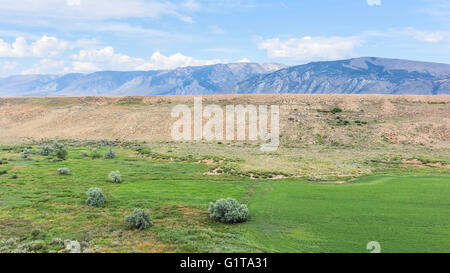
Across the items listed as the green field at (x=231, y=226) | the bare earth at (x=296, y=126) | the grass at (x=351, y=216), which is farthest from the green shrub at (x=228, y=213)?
the bare earth at (x=296, y=126)

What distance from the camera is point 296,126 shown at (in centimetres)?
7681

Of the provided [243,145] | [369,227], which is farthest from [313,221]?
[243,145]

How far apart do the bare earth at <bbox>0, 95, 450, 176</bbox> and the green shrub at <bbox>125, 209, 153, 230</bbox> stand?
22.2 meters

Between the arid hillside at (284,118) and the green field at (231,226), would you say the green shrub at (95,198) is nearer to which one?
the green field at (231,226)

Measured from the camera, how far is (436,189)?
90.6ft

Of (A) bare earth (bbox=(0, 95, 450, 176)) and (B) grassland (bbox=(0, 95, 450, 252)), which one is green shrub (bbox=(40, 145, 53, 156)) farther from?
(A) bare earth (bbox=(0, 95, 450, 176))

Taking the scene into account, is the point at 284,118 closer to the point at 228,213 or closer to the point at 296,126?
the point at 296,126

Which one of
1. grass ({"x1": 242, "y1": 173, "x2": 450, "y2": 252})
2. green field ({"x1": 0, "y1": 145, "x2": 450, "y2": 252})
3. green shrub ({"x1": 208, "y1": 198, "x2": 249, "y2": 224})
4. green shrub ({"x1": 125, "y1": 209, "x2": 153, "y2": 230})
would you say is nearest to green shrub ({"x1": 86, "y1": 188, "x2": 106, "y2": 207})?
green field ({"x1": 0, "y1": 145, "x2": 450, "y2": 252})

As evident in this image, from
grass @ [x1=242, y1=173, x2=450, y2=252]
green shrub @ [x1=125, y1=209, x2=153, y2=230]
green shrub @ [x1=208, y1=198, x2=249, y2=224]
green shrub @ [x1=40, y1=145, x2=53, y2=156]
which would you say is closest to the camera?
grass @ [x1=242, y1=173, x2=450, y2=252]

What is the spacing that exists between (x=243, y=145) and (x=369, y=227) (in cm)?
4880

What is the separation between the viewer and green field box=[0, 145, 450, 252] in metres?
17.1

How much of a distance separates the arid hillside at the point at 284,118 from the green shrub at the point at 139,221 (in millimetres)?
51318
